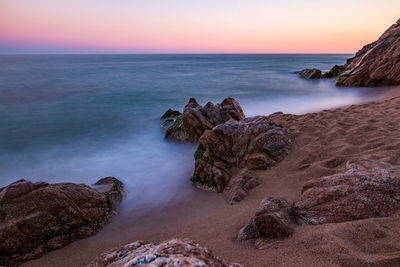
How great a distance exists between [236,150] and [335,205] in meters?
2.77

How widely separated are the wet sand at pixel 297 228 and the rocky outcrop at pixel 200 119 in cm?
246

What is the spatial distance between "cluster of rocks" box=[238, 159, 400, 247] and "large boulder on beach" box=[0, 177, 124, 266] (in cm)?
273

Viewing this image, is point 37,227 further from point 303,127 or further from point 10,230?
point 303,127

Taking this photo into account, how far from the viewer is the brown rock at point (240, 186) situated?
13.5 feet

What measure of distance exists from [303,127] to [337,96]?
10.5 m

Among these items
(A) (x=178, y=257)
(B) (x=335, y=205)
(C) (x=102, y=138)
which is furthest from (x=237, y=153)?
(C) (x=102, y=138)

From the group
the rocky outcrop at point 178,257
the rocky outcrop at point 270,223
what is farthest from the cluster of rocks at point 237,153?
the rocky outcrop at point 178,257

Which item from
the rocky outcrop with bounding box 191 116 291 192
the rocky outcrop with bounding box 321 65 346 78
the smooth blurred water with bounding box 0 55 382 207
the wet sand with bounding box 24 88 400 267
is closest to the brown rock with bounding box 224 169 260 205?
the wet sand with bounding box 24 88 400 267

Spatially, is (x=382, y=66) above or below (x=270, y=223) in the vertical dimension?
above

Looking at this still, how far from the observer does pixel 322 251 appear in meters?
2.13

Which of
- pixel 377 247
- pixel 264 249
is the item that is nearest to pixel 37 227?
pixel 264 249

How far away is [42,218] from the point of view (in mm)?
3654

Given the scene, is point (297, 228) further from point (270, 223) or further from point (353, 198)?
point (353, 198)

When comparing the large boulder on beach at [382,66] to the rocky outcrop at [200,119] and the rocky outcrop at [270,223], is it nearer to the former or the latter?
the rocky outcrop at [200,119]
